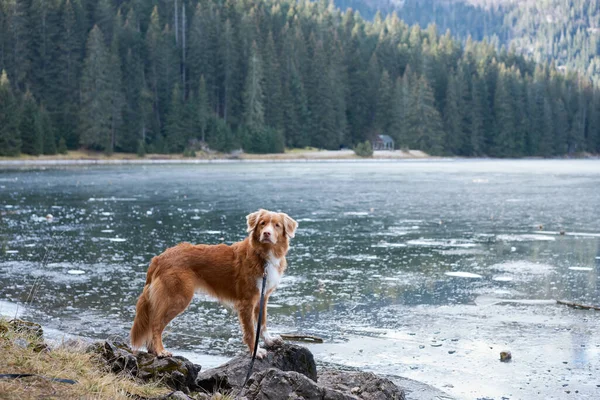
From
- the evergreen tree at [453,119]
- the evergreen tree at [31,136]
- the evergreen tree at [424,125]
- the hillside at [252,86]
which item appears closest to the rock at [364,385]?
the hillside at [252,86]

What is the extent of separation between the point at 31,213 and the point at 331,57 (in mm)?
106955

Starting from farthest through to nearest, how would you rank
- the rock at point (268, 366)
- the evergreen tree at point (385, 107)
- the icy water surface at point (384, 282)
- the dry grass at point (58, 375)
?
the evergreen tree at point (385, 107) < the icy water surface at point (384, 282) < the rock at point (268, 366) < the dry grass at point (58, 375)

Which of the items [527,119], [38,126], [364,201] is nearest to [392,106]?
[527,119]

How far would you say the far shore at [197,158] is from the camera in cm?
7412

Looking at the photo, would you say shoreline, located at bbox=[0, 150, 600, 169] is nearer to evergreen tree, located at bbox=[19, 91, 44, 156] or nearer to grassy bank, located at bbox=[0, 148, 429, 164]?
grassy bank, located at bbox=[0, 148, 429, 164]

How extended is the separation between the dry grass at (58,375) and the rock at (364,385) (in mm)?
1288

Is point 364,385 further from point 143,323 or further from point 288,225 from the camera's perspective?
point 143,323

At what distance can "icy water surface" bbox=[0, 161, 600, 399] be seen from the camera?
799cm

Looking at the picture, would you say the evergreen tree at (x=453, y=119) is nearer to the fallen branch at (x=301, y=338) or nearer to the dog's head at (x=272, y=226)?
the fallen branch at (x=301, y=338)

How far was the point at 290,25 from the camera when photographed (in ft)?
447

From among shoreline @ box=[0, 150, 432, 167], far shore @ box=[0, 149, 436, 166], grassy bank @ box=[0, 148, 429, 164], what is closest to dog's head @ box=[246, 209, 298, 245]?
shoreline @ box=[0, 150, 432, 167]

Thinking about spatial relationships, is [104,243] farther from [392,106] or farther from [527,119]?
[527,119]

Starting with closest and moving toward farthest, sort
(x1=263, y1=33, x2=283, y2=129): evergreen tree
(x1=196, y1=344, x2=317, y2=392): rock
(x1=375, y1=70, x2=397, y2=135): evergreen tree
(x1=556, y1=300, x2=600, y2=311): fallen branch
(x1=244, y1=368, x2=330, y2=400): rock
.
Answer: (x1=244, y1=368, x2=330, y2=400): rock < (x1=196, y1=344, x2=317, y2=392): rock < (x1=556, y1=300, x2=600, y2=311): fallen branch < (x1=263, y1=33, x2=283, y2=129): evergreen tree < (x1=375, y1=70, x2=397, y2=135): evergreen tree

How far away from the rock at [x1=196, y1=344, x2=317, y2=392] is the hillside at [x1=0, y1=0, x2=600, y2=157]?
234ft
